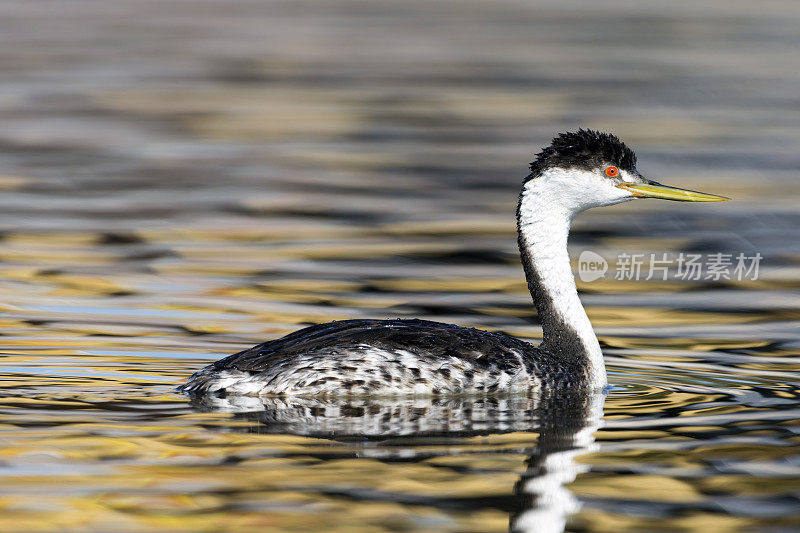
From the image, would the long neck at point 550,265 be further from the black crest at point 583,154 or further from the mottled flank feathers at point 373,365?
the mottled flank feathers at point 373,365

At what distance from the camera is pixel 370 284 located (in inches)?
556

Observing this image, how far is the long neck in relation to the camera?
429 inches

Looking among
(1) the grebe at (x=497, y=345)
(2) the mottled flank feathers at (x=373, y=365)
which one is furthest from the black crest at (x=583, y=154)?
(2) the mottled flank feathers at (x=373, y=365)

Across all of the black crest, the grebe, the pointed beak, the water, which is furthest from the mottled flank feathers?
the pointed beak

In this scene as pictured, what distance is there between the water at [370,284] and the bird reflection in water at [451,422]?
3 cm

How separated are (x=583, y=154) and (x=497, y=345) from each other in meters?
1.43

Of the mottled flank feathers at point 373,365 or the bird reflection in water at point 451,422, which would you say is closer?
the bird reflection in water at point 451,422

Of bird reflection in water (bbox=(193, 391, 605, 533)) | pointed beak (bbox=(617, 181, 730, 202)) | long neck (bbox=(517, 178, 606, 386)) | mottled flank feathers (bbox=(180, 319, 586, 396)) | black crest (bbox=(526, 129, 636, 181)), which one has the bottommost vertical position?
bird reflection in water (bbox=(193, 391, 605, 533))

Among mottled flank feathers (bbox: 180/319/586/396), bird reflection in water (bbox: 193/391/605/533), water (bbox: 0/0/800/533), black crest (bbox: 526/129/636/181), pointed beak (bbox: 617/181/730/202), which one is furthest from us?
pointed beak (bbox: 617/181/730/202)

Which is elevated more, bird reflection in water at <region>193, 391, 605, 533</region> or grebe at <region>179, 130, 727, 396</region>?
grebe at <region>179, 130, 727, 396</region>

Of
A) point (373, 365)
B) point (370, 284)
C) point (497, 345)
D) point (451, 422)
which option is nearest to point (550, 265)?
point (497, 345)

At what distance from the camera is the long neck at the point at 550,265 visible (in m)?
10.9

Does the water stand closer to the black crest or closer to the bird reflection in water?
the bird reflection in water

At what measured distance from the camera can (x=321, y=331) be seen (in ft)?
33.5
